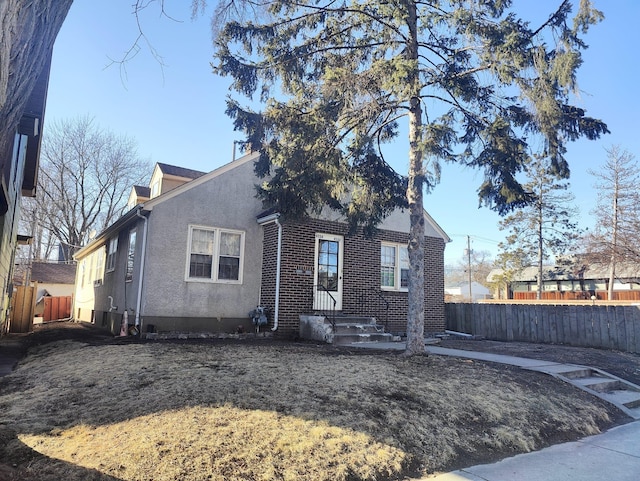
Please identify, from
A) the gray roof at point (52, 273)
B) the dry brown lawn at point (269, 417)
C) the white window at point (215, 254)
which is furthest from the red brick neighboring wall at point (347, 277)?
the gray roof at point (52, 273)

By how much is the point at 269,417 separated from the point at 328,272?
8.09 m

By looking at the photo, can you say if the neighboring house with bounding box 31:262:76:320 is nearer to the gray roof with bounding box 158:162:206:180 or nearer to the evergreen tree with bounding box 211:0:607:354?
the gray roof with bounding box 158:162:206:180

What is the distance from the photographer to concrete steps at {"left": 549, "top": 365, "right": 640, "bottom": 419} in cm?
638

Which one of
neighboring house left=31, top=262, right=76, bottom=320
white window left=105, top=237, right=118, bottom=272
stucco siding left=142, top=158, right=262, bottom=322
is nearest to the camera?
stucco siding left=142, top=158, right=262, bottom=322

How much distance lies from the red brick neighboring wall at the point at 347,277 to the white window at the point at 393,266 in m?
0.23

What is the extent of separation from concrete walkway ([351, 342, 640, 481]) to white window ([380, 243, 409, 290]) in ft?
26.9

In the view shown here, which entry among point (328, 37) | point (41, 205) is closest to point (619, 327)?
point (328, 37)

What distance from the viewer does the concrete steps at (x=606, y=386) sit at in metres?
6.38

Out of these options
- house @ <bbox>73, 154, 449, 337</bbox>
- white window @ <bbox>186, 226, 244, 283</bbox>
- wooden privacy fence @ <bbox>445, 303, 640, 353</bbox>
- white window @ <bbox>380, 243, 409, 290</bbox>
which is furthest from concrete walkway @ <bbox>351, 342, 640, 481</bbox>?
white window @ <bbox>186, 226, 244, 283</bbox>

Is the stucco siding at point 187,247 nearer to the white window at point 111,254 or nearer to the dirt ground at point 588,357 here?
the white window at point 111,254

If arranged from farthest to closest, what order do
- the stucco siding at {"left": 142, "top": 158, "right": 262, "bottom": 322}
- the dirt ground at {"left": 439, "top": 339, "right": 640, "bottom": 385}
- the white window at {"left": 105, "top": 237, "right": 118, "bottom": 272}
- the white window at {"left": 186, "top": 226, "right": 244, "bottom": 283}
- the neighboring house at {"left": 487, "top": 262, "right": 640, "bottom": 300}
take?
the neighboring house at {"left": 487, "top": 262, "right": 640, "bottom": 300}, the white window at {"left": 105, "top": 237, "right": 118, "bottom": 272}, the white window at {"left": 186, "top": 226, "right": 244, "bottom": 283}, the stucco siding at {"left": 142, "top": 158, "right": 262, "bottom": 322}, the dirt ground at {"left": 439, "top": 339, "right": 640, "bottom": 385}

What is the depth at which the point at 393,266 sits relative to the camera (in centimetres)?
1355

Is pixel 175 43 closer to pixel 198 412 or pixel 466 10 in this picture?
pixel 198 412

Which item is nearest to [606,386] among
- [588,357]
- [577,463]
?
[588,357]
